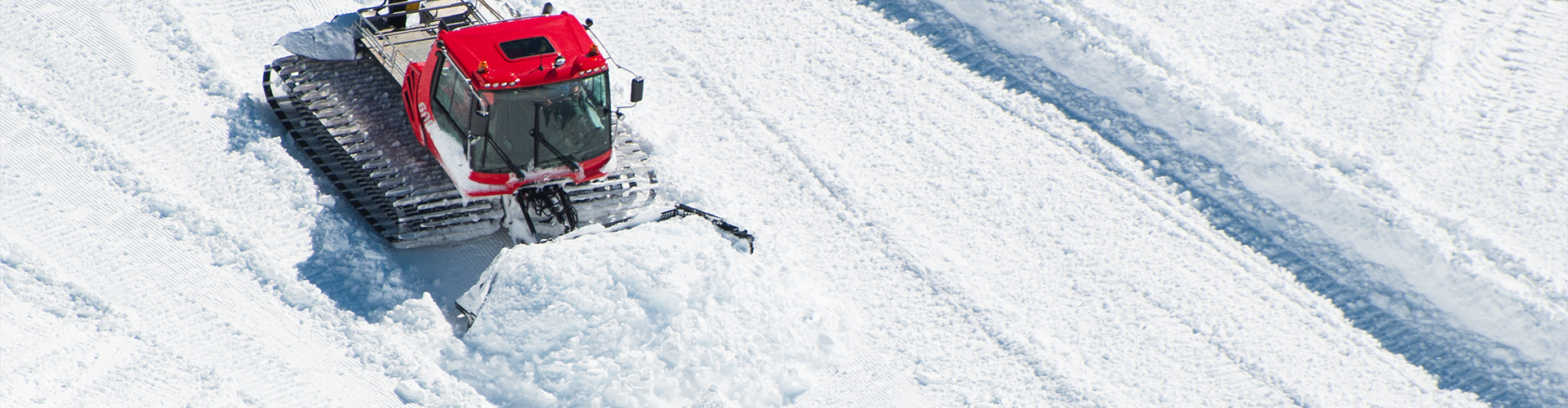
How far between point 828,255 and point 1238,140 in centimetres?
356

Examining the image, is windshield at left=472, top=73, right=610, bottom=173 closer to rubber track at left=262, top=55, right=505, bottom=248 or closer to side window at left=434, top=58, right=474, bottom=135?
side window at left=434, top=58, right=474, bottom=135

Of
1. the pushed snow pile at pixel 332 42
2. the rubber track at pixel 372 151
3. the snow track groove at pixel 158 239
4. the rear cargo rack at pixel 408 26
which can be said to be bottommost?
the snow track groove at pixel 158 239

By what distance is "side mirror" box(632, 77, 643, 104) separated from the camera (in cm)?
788

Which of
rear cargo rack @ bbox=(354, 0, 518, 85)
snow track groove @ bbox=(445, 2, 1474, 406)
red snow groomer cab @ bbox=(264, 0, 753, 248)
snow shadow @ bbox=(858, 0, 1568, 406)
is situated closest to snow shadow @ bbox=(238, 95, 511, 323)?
red snow groomer cab @ bbox=(264, 0, 753, 248)

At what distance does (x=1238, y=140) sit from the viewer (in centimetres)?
974

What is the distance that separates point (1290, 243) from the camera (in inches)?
358

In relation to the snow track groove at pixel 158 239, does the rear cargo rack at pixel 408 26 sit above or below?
above

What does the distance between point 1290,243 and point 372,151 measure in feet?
22.0

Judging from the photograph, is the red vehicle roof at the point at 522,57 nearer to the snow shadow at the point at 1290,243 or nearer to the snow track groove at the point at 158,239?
the snow track groove at the point at 158,239

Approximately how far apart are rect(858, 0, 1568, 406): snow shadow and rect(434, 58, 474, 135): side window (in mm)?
4657

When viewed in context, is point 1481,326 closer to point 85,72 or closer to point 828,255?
point 828,255

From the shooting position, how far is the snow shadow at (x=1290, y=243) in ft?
26.8

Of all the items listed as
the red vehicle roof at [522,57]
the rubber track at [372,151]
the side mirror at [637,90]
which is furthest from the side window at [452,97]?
the side mirror at [637,90]

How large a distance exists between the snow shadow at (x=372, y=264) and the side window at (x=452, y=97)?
35.3 inches
